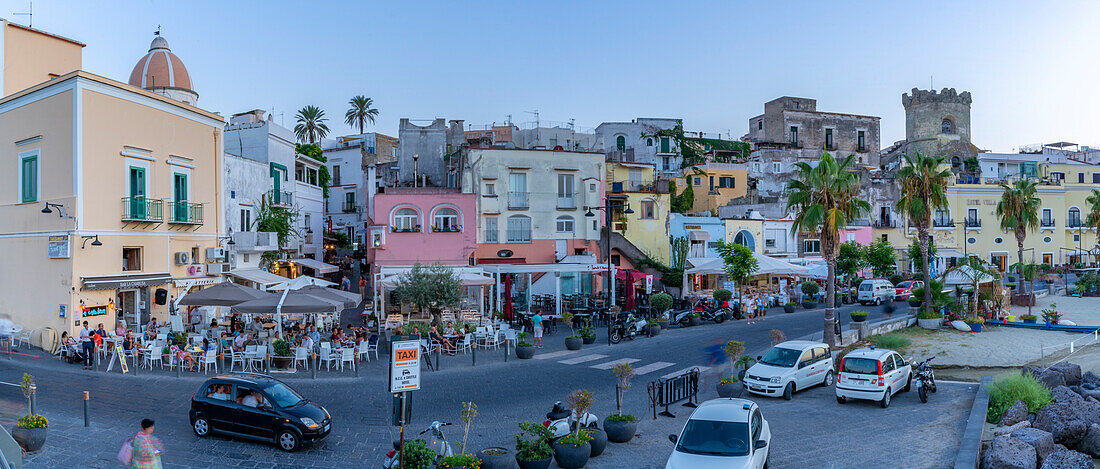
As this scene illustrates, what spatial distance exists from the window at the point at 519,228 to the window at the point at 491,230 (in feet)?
2.49

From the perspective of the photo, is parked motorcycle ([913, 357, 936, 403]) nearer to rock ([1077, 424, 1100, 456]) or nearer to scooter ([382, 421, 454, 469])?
rock ([1077, 424, 1100, 456])

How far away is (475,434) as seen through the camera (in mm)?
13852

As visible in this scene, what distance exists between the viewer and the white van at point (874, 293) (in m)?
39.4

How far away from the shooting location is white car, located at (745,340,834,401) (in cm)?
1727

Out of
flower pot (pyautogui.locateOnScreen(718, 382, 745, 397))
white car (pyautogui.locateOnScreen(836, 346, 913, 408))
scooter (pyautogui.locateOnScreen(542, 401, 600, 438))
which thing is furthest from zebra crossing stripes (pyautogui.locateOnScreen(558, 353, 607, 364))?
scooter (pyautogui.locateOnScreen(542, 401, 600, 438))

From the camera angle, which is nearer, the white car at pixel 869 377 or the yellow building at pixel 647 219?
the white car at pixel 869 377

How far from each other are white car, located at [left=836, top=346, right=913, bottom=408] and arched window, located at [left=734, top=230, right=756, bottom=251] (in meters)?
29.7

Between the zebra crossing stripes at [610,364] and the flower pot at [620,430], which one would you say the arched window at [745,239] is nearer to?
the zebra crossing stripes at [610,364]

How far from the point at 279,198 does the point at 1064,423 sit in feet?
115

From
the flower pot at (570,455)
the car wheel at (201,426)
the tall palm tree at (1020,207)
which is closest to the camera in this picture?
the flower pot at (570,455)

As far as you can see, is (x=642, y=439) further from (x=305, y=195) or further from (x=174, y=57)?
(x=174, y=57)

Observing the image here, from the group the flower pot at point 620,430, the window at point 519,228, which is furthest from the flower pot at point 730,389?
the window at point 519,228

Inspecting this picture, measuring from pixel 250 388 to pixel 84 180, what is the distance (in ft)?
46.7

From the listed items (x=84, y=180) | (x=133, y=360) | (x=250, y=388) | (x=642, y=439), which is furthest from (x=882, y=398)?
(x=84, y=180)
